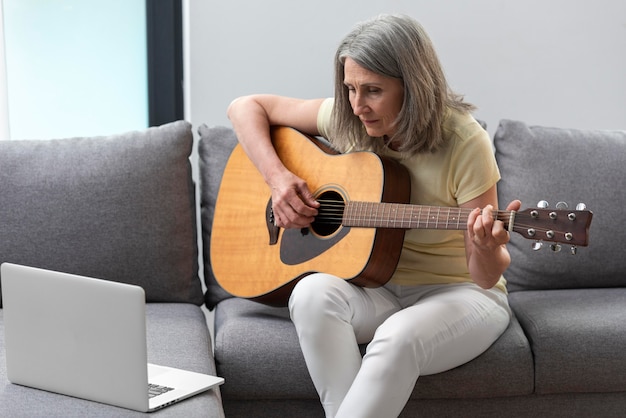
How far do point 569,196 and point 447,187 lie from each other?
583 millimetres

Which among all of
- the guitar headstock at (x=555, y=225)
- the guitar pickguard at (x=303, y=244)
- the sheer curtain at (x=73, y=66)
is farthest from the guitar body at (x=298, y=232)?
the sheer curtain at (x=73, y=66)

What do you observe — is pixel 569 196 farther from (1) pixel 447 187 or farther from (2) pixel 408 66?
(2) pixel 408 66

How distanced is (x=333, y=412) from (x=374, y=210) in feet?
1.46

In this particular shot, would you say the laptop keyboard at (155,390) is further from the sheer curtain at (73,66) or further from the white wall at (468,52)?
the sheer curtain at (73,66)

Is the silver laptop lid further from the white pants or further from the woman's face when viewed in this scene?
the woman's face

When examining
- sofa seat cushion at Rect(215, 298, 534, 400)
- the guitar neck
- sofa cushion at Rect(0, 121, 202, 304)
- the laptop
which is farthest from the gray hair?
the laptop

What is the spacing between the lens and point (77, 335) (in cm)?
156

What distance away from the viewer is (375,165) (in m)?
2.02

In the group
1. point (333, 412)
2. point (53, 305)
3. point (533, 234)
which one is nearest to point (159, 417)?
point (53, 305)

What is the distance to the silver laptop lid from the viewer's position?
1.52 meters

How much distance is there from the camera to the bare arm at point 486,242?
5.61 ft

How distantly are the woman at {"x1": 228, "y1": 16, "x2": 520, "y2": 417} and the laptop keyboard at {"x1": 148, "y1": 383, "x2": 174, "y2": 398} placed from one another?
0.33 meters

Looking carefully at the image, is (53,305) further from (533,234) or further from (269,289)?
(533,234)

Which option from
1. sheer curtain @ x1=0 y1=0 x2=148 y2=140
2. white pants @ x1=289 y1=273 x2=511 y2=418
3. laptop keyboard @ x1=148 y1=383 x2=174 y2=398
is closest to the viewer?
laptop keyboard @ x1=148 y1=383 x2=174 y2=398
